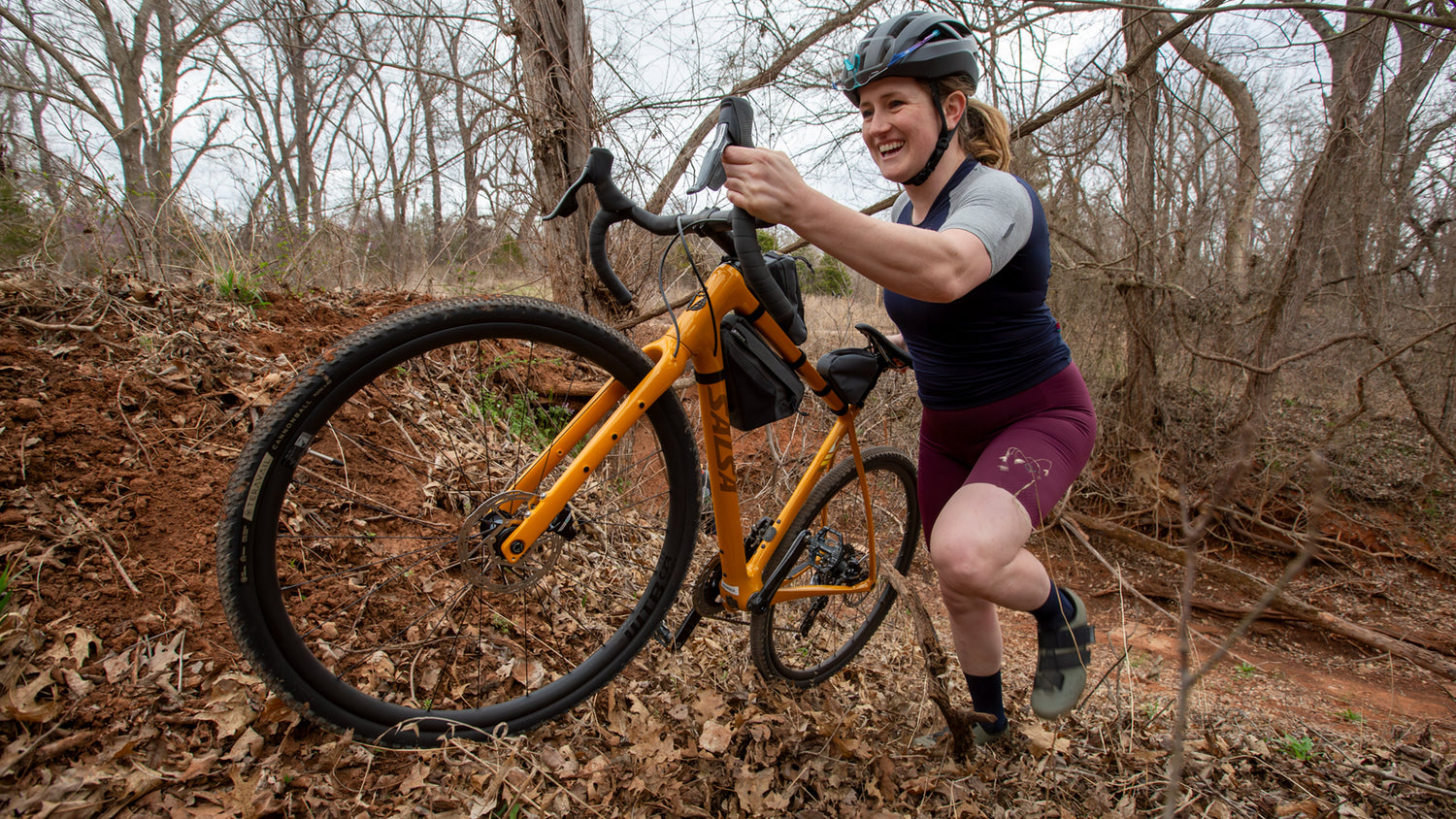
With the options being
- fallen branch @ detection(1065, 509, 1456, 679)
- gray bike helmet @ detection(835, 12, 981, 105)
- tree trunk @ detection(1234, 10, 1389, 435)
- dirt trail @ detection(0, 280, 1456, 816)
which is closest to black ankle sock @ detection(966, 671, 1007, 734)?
dirt trail @ detection(0, 280, 1456, 816)

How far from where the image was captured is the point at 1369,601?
228 inches

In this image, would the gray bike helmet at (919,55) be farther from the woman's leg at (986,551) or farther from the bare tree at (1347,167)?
the bare tree at (1347,167)

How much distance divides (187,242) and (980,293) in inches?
162

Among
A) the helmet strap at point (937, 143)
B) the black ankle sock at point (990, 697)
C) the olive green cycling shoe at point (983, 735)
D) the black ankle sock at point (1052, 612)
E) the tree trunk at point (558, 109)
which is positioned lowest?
the olive green cycling shoe at point (983, 735)

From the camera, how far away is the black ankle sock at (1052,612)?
2.01 m

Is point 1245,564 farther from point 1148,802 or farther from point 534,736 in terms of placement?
point 534,736

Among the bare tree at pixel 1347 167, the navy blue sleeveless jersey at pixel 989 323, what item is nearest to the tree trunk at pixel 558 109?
the navy blue sleeveless jersey at pixel 989 323

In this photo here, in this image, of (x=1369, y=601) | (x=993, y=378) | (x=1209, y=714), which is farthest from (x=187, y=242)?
(x=1369, y=601)

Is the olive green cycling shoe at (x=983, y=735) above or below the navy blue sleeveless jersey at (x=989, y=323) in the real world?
below

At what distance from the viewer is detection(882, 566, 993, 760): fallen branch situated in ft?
6.66

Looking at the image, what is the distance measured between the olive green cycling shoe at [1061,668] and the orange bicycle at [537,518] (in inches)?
30.6

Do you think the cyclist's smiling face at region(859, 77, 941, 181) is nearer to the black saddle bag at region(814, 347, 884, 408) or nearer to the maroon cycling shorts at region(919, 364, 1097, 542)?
the black saddle bag at region(814, 347, 884, 408)

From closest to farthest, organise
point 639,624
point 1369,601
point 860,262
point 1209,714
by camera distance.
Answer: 1. point 860,262
2. point 639,624
3. point 1209,714
4. point 1369,601

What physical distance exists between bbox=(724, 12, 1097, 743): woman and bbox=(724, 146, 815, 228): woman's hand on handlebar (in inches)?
16.8
